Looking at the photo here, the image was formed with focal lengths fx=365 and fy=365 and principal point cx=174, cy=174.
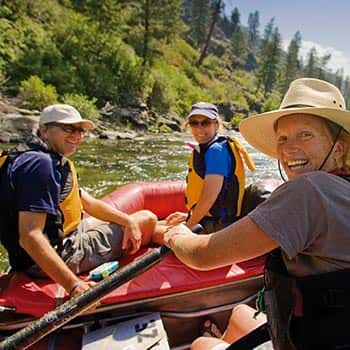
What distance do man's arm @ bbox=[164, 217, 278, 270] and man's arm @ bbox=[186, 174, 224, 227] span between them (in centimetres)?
160

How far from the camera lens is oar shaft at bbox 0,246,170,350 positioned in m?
1.57

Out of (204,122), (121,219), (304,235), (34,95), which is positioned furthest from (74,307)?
(34,95)

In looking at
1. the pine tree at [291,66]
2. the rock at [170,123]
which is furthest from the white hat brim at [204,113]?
the pine tree at [291,66]

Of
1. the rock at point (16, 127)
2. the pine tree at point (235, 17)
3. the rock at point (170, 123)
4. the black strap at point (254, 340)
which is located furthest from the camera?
the pine tree at point (235, 17)

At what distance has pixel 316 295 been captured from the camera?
1.13 m

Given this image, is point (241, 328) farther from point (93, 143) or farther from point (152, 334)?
point (93, 143)

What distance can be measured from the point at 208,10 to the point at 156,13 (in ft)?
112

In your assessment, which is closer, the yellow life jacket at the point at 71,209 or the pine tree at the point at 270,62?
the yellow life jacket at the point at 71,209

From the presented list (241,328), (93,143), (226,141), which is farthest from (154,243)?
(93,143)

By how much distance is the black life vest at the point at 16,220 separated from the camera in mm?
2324

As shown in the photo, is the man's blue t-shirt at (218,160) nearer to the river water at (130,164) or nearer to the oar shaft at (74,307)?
the oar shaft at (74,307)

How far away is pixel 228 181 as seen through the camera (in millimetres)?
3146

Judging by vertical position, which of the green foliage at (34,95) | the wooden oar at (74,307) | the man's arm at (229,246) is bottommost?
the wooden oar at (74,307)

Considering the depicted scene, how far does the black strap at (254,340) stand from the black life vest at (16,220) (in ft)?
4.58
